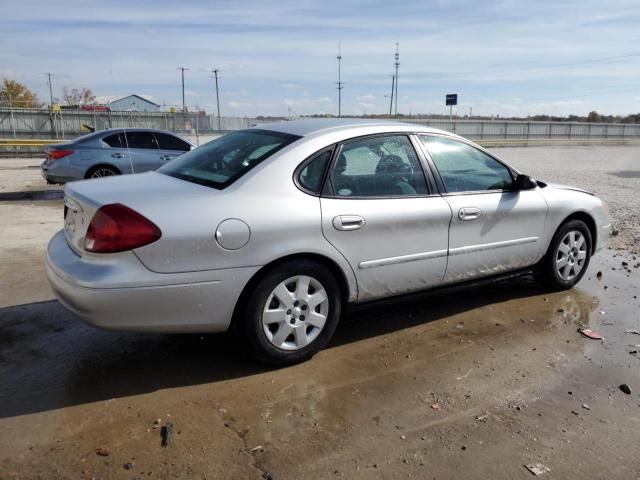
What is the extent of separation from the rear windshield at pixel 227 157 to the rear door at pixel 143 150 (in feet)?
23.8

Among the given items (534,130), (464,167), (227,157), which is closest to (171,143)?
(227,157)

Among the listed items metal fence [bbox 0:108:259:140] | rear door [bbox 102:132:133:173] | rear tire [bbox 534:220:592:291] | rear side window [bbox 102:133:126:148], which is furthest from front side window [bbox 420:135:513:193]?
→ metal fence [bbox 0:108:259:140]

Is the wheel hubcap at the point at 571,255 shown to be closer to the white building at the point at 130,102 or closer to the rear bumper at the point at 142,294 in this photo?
the rear bumper at the point at 142,294

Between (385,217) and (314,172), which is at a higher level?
(314,172)

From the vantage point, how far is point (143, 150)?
11.6 meters

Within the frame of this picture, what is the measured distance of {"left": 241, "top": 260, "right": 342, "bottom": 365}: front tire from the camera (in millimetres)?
3600

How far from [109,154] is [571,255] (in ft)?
29.5

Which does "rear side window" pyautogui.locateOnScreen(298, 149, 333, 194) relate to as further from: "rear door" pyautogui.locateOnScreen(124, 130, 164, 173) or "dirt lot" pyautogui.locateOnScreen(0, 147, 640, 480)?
"rear door" pyautogui.locateOnScreen(124, 130, 164, 173)

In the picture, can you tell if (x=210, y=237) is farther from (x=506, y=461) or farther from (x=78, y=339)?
(x=506, y=461)

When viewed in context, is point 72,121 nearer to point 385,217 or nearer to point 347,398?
point 385,217

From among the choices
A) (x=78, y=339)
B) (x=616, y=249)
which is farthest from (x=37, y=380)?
(x=616, y=249)

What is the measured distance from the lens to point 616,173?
18953 mm

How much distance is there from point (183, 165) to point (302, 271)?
54.4 inches

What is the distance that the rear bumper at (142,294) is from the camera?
323 cm
